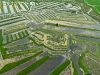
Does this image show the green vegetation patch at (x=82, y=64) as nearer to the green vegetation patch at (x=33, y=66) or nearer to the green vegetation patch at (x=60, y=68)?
the green vegetation patch at (x=60, y=68)

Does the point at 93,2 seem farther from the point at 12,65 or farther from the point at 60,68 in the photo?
the point at 12,65

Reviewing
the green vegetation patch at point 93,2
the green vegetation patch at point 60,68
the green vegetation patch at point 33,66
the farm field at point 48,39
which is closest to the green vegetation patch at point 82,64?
the farm field at point 48,39

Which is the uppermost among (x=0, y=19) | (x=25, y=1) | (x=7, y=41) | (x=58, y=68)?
(x=25, y=1)

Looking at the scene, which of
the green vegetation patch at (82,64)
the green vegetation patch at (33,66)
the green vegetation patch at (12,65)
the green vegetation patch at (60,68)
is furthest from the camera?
the green vegetation patch at (82,64)

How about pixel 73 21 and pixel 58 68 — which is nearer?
pixel 58 68

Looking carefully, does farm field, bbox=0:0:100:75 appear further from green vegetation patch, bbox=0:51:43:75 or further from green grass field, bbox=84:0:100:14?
green grass field, bbox=84:0:100:14

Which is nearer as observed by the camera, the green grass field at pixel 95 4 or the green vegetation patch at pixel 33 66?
the green vegetation patch at pixel 33 66

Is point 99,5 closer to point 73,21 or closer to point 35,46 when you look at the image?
point 73,21

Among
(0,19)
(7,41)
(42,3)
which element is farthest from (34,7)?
(7,41)
